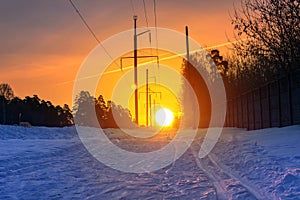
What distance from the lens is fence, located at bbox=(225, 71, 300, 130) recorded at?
774 inches

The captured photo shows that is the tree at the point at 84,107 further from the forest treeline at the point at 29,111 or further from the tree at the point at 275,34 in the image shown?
the tree at the point at 275,34

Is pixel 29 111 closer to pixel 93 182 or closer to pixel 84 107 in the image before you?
pixel 84 107

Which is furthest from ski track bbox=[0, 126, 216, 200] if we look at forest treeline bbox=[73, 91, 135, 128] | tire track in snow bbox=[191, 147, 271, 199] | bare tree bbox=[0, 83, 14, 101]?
bare tree bbox=[0, 83, 14, 101]

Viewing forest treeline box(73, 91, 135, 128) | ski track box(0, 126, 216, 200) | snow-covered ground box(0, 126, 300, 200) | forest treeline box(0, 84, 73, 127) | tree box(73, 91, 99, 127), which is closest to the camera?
snow-covered ground box(0, 126, 300, 200)

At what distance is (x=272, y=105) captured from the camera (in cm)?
2342

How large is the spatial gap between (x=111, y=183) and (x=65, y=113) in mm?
120793

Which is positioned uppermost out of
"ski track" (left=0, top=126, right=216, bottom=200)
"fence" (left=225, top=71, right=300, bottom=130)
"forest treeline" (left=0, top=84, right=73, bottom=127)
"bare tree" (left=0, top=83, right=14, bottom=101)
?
"bare tree" (left=0, top=83, right=14, bottom=101)

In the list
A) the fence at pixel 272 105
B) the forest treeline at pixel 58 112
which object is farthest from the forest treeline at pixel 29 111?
the fence at pixel 272 105

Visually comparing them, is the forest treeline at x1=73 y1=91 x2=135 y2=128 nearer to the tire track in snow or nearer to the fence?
the fence

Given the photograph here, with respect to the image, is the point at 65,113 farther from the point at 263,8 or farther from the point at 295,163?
the point at 295,163

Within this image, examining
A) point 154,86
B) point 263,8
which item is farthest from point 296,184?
point 154,86

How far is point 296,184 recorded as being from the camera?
794 centimetres

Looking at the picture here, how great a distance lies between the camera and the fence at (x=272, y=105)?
19.7 m

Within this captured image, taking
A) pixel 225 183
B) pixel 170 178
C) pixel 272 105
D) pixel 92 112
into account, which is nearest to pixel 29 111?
pixel 92 112
